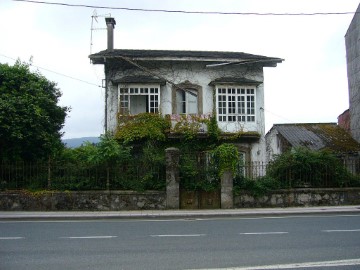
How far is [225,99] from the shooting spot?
2355 cm

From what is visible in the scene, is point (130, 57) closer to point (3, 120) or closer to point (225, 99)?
point (225, 99)

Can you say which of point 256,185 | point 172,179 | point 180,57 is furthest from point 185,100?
point 256,185

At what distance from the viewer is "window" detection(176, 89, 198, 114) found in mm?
23753

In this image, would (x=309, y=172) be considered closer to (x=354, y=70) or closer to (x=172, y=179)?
(x=172, y=179)

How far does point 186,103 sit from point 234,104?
268cm

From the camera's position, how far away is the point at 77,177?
701 inches

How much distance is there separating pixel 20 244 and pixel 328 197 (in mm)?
13494

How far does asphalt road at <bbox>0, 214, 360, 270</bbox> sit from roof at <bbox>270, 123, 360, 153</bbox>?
15.7m

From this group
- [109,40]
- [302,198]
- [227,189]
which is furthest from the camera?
[109,40]

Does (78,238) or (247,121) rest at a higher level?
(247,121)

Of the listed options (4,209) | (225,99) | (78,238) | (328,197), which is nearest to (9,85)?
(4,209)

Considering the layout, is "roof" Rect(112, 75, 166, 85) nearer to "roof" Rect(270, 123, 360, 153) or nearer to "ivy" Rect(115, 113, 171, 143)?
"ivy" Rect(115, 113, 171, 143)

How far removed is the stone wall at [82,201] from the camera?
1700cm

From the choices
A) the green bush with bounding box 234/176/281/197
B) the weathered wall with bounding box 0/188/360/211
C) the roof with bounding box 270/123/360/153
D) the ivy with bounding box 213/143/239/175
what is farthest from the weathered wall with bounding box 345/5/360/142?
the ivy with bounding box 213/143/239/175
